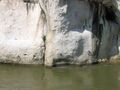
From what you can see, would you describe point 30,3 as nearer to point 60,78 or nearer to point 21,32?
point 21,32

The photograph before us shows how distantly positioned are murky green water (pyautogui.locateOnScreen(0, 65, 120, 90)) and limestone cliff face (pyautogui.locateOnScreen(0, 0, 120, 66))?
10.5 inches

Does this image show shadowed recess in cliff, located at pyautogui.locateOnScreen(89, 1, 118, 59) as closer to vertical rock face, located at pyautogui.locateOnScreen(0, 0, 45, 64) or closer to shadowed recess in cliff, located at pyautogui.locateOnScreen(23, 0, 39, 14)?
vertical rock face, located at pyautogui.locateOnScreen(0, 0, 45, 64)

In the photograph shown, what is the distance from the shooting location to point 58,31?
8.41m

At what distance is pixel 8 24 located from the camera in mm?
9016

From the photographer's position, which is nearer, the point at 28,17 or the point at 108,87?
the point at 108,87

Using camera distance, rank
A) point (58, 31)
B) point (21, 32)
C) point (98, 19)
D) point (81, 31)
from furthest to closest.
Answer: point (21, 32) < point (98, 19) < point (81, 31) < point (58, 31)

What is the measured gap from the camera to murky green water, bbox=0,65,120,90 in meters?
7.33

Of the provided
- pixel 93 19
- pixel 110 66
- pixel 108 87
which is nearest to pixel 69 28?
pixel 93 19

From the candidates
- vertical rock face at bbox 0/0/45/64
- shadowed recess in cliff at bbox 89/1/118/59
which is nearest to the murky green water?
vertical rock face at bbox 0/0/45/64

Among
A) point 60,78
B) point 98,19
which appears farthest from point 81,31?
point 60,78

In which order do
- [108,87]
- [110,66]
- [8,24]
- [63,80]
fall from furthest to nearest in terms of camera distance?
[8,24], [110,66], [63,80], [108,87]

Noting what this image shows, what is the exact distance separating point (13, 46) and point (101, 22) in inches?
77.2

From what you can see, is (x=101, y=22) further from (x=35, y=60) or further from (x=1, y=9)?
(x=1, y=9)

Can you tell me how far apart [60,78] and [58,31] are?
1.09 metres
